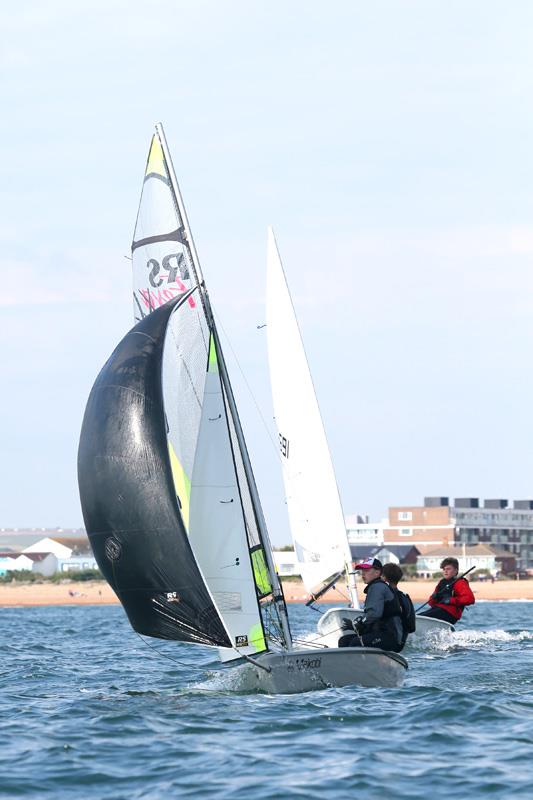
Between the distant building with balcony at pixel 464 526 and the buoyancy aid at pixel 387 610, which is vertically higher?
the distant building with balcony at pixel 464 526

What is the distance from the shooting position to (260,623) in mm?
16219

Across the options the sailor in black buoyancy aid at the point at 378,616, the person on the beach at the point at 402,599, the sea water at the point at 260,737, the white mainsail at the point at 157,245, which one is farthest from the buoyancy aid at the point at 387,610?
the white mainsail at the point at 157,245

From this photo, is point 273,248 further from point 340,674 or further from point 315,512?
point 340,674

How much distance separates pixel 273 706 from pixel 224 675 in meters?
2.49

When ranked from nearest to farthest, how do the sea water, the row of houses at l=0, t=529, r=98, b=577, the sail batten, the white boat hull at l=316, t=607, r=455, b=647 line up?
the sea water → the sail batten → the white boat hull at l=316, t=607, r=455, b=647 → the row of houses at l=0, t=529, r=98, b=577

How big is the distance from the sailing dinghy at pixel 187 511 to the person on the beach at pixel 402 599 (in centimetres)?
91

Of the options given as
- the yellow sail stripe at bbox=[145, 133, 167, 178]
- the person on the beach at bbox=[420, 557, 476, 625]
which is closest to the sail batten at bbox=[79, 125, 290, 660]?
the yellow sail stripe at bbox=[145, 133, 167, 178]

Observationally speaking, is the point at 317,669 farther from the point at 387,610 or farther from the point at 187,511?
the point at 187,511

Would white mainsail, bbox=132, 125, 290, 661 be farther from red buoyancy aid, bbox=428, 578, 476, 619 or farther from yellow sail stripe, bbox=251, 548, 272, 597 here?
red buoyancy aid, bbox=428, 578, 476, 619

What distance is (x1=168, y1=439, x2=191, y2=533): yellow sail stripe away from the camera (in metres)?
15.9

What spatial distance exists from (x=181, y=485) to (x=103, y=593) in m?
76.6

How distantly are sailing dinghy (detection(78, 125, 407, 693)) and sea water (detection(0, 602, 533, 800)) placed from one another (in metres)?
0.53

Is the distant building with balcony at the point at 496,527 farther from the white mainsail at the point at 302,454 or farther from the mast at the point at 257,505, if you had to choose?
the mast at the point at 257,505

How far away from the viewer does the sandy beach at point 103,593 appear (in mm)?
81688
